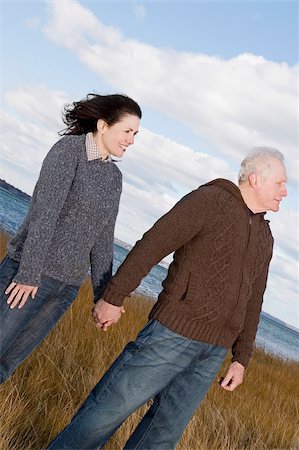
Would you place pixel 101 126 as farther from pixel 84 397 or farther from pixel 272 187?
pixel 84 397

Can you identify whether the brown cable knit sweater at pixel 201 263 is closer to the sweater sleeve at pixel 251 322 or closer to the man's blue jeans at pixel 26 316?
the sweater sleeve at pixel 251 322

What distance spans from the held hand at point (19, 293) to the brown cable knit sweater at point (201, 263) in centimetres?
40

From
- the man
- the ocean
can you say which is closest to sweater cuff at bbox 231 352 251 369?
the man

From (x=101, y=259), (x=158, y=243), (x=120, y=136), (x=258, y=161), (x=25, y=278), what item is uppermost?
(x=258, y=161)

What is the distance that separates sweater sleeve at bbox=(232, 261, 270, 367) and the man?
199mm

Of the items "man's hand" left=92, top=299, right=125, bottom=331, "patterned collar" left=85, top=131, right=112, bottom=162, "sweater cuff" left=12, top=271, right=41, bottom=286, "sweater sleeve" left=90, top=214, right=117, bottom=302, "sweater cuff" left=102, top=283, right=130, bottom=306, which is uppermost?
"patterned collar" left=85, top=131, right=112, bottom=162

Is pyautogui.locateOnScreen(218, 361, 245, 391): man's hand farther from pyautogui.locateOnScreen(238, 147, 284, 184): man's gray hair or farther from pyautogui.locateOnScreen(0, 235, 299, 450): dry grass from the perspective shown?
pyautogui.locateOnScreen(0, 235, 299, 450): dry grass

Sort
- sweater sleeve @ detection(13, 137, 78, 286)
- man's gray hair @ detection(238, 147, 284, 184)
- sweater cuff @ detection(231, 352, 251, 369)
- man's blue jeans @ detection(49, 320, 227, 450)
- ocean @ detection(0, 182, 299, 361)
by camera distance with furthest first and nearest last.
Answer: ocean @ detection(0, 182, 299, 361)
sweater cuff @ detection(231, 352, 251, 369)
sweater sleeve @ detection(13, 137, 78, 286)
man's gray hair @ detection(238, 147, 284, 184)
man's blue jeans @ detection(49, 320, 227, 450)

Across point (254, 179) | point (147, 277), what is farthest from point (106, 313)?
point (147, 277)

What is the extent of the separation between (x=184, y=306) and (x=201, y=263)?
185 mm

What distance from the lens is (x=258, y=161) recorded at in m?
2.84

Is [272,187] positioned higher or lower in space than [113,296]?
higher

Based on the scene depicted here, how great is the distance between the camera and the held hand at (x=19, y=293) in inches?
115

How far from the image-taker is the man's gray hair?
2.82 meters
